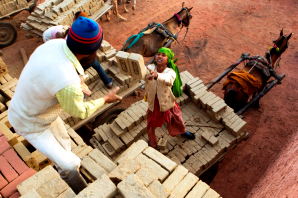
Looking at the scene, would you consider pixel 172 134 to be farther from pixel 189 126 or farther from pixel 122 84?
pixel 122 84

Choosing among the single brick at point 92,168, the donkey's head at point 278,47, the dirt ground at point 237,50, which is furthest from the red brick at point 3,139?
the donkey's head at point 278,47

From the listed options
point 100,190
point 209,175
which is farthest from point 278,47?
point 100,190

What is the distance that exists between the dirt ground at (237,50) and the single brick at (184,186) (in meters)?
2.63

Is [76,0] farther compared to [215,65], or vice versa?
[215,65]

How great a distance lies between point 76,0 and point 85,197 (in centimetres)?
724

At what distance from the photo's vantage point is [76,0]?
7.65 metres

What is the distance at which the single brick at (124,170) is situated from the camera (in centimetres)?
249

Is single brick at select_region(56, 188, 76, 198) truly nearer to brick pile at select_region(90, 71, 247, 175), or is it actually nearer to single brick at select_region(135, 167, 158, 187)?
single brick at select_region(135, 167, 158, 187)

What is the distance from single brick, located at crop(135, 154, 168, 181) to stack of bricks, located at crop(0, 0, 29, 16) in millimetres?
8619

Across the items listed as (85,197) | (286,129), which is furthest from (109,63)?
(286,129)

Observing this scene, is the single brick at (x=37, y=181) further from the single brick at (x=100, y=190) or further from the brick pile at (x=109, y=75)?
the brick pile at (x=109, y=75)

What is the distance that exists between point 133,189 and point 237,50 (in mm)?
7954

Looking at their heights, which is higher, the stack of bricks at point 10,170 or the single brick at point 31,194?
the single brick at point 31,194

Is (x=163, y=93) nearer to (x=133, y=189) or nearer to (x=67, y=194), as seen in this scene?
(x=133, y=189)
